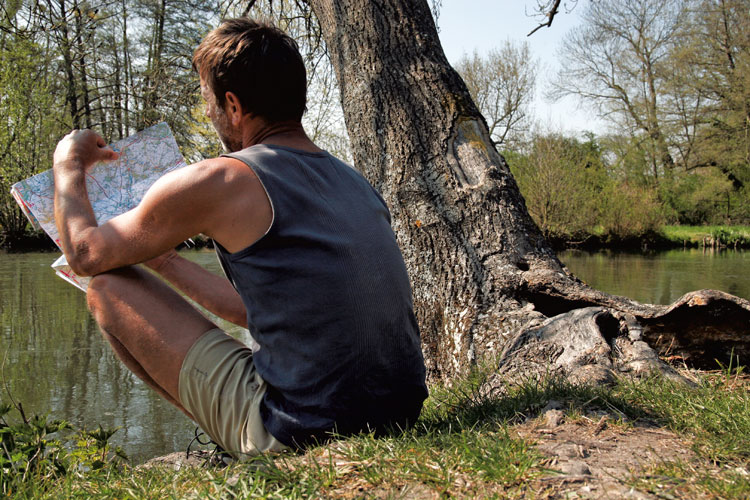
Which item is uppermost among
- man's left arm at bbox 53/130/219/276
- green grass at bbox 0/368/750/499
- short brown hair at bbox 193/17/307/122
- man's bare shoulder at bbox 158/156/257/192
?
short brown hair at bbox 193/17/307/122

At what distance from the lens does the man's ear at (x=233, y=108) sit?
1956mm

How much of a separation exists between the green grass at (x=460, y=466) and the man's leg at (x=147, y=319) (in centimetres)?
33

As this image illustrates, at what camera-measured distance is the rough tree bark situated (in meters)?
3.08

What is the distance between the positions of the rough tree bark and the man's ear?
1.66 metres

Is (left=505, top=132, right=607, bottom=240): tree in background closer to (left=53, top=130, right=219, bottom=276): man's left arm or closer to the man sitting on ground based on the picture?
the man sitting on ground

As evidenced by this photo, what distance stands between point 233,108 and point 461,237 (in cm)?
196

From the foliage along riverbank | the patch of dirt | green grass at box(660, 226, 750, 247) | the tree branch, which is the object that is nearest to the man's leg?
the patch of dirt

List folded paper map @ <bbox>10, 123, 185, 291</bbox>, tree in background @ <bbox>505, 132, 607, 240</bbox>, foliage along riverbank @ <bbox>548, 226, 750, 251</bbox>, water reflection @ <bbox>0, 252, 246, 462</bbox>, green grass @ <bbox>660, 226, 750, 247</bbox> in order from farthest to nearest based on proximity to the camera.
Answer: green grass @ <bbox>660, 226, 750, 247</bbox> → foliage along riverbank @ <bbox>548, 226, 750, 251</bbox> → tree in background @ <bbox>505, 132, 607, 240</bbox> → water reflection @ <bbox>0, 252, 246, 462</bbox> → folded paper map @ <bbox>10, 123, 185, 291</bbox>

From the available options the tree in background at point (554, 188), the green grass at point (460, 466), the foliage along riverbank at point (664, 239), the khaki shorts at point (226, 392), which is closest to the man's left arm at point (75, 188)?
the khaki shorts at point (226, 392)

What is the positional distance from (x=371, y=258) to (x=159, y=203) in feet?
2.04

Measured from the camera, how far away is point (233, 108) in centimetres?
199

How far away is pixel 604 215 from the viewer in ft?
80.2

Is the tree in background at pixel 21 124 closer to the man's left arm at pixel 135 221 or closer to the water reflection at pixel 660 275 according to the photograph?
the water reflection at pixel 660 275

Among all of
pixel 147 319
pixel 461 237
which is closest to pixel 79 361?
pixel 461 237
